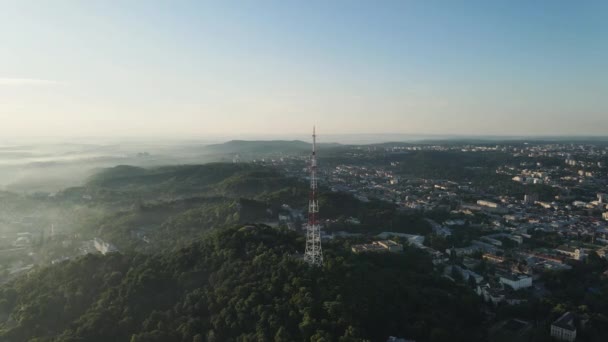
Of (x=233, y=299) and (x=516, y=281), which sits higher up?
(x=233, y=299)

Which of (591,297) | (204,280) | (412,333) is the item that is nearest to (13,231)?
(204,280)

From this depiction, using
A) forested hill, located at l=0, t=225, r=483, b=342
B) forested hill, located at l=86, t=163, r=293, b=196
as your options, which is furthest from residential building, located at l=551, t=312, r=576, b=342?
forested hill, located at l=86, t=163, r=293, b=196

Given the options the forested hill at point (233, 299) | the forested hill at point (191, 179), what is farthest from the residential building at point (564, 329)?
the forested hill at point (191, 179)

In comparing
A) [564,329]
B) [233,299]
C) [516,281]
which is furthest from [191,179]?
[564,329]

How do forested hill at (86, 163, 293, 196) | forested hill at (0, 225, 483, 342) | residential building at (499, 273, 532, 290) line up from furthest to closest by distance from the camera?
Answer: forested hill at (86, 163, 293, 196) → residential building at (499, 273, 532, 290) → forested hill at (0, 225, 483, 342)

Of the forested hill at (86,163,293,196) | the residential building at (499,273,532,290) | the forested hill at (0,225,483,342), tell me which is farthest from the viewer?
the forested hill at (86,163,293,196)

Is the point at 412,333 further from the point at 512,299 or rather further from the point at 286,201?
the point at 286,201

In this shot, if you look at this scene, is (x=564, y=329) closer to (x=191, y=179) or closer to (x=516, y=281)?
(x=516, y=281)

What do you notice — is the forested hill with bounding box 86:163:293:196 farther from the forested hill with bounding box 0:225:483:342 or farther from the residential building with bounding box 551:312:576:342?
the residential building with bounding box 551:312:576:342

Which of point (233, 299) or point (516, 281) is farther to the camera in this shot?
point (516, 281)
